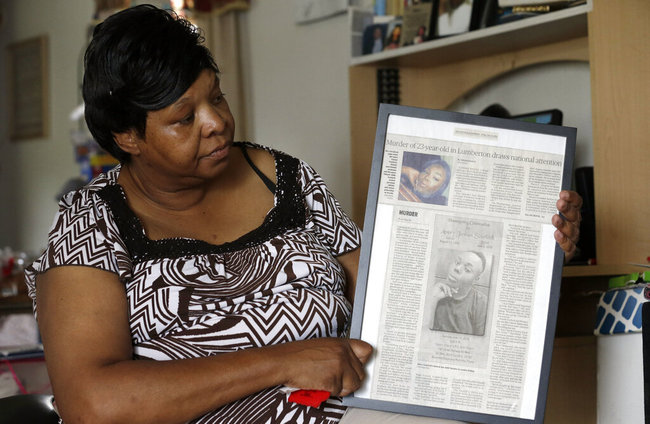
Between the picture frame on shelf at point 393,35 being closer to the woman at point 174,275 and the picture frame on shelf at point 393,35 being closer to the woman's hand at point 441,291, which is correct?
the woman at point 174,275

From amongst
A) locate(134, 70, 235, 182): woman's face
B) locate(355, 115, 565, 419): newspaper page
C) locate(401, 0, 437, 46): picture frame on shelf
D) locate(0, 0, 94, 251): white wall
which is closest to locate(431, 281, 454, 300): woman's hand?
locate(355, 115, 565, 419): newspaper page

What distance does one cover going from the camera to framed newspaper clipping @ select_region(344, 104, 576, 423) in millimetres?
1188

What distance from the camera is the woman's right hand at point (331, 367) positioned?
→ 1.17 metres

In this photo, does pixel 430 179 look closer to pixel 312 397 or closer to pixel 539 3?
pixel 312 397

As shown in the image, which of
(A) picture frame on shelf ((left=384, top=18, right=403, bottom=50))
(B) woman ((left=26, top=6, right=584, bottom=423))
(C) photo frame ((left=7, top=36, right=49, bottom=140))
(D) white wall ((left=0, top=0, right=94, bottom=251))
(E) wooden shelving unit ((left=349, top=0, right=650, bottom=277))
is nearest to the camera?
(B) woman ((left=26, top=6, right=584, bottom=423))

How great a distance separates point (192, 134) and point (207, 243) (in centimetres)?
20

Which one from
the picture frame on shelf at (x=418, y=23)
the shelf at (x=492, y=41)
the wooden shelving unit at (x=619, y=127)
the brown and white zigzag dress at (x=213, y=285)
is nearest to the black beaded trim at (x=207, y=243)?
the brown and white zigzag dress at (x=213, y=285)

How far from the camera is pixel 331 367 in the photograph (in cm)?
117

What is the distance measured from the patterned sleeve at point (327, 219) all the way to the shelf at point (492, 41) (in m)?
0.80

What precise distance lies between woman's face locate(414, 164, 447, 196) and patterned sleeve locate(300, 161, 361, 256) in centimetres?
29

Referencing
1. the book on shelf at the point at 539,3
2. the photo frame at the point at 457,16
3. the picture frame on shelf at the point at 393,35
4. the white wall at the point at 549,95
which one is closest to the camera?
the book on shelf at the point at 539,3

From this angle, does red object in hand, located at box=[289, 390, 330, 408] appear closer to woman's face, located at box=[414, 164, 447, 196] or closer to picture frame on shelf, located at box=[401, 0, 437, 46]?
woman's face, located at box=[414, 164, 447, 196]

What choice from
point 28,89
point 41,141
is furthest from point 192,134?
point 28,89

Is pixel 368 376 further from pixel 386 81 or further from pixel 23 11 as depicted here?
pixel 23 11
